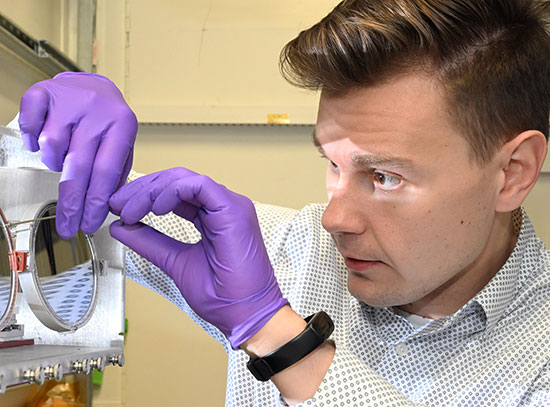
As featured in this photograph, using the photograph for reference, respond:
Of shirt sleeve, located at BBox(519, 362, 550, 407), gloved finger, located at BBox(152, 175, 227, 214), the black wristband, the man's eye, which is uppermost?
the man's eye

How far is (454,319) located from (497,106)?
0.42m

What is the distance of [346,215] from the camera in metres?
1.11

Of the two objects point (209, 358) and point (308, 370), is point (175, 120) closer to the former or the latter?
point (209, 358)

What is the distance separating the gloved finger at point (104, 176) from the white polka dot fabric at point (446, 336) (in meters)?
0.37

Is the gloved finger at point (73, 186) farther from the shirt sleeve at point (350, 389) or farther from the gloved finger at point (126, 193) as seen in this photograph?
the shirt sleeve at point (350, 389)

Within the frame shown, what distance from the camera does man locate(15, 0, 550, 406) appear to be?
3.19ft

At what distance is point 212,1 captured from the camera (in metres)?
3.15

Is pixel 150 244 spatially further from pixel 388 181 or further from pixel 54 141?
pixel 388 181

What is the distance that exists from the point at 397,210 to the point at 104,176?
52 centimetres

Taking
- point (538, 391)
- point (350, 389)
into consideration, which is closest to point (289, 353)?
point (350, 389)

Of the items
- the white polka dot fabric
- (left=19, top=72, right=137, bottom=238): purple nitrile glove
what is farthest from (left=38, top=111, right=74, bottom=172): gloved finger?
the white polka dot fabric

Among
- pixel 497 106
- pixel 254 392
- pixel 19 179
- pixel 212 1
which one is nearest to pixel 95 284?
pixel 19 179

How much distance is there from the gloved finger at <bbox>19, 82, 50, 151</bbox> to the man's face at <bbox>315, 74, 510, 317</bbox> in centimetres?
50

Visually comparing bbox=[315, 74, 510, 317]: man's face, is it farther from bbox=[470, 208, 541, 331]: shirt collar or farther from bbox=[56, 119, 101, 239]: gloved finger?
bbox=[56, 119, 101, 239]: gloved finger
